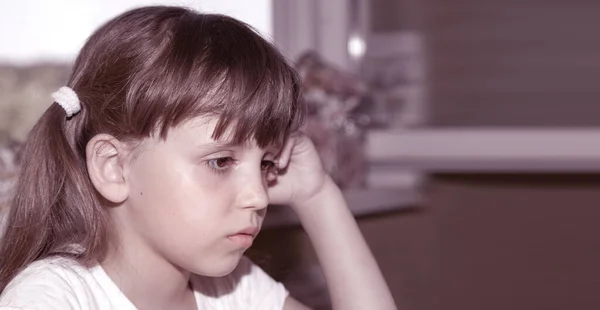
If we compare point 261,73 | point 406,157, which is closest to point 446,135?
point 406,157

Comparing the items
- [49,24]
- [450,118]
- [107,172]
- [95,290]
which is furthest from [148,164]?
[450,118]

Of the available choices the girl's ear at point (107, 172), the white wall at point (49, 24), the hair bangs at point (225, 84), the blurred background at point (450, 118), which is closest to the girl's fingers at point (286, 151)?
the hair bangs at point (225, 84)

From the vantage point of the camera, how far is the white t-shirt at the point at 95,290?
0.97 meters

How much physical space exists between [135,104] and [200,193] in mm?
131

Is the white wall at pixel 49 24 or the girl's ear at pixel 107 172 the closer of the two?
the girl's ear at pixel 107 172

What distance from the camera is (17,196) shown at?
1.12 meters

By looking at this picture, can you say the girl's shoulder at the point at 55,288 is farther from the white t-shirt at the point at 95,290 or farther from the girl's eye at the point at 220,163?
the girl's eye at the point at 220,163

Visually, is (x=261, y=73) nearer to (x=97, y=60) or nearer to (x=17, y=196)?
(x=97, y=60)

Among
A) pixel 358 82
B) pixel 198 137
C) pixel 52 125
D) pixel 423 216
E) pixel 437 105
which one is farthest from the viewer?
pixel 437 105

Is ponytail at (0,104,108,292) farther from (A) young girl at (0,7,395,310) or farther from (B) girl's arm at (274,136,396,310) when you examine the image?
(B) girl's arm at (274,136,396,310)

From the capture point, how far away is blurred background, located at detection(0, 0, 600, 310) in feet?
7.07

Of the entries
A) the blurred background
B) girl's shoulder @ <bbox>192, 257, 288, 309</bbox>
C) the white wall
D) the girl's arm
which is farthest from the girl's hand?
the white wall

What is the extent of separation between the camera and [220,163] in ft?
3.36

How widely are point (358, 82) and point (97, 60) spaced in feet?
3.87
